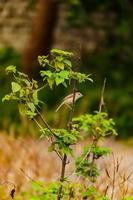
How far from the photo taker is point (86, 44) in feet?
44.6

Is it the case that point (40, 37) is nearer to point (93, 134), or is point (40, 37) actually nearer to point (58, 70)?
A: point (93, 134)

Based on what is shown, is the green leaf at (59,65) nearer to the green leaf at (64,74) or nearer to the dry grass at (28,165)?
the green leaf at (64,74)

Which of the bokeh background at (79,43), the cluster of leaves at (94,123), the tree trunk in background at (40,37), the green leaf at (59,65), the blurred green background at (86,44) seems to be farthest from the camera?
the tree trunk in background at (40,37)

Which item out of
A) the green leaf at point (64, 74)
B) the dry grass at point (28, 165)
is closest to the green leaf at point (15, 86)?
the green leaf at point (64, 74)

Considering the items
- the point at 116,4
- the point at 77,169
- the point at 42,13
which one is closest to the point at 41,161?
the point at 77,169

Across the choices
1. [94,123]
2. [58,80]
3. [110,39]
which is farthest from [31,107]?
[110,39]

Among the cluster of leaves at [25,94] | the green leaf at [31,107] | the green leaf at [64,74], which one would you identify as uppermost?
the green leaf at [64,74]

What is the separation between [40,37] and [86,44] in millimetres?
1228

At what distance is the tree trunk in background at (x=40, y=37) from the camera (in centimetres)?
1246

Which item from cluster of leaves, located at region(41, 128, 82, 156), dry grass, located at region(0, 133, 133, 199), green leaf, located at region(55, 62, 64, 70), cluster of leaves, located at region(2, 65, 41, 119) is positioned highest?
dry grass, located at region(0, 133, 133, 199)

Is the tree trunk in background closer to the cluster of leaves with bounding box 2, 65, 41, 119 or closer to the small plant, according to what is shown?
the small plant

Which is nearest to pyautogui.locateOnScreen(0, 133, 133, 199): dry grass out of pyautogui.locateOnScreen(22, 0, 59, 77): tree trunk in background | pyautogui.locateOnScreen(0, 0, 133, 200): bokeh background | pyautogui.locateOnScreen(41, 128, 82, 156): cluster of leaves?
pyautogui.locateOnScreen(41, 128, 82, 156): cluster of leaves

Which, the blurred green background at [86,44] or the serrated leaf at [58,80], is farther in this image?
the blurred green background at [86,44]

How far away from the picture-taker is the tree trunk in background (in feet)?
40.9
